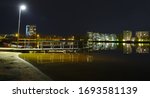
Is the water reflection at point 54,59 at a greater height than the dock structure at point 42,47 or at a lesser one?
lesser

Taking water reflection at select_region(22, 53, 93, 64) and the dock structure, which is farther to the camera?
the dock structure

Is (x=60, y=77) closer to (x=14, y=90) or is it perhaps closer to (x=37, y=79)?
(x=37, y=79)

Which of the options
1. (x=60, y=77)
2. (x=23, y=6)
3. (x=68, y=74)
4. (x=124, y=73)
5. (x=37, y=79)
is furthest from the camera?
(x=23, y=6)

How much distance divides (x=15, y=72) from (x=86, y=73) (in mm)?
3310

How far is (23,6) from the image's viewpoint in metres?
37.2

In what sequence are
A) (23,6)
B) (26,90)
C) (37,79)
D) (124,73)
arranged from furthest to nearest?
(23,6)
(124,73)
(37,79)
(26,90)

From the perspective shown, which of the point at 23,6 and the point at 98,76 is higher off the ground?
the point at 23,6

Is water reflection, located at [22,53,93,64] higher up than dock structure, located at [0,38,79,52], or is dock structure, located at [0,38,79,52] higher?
dock structure, located at [0,38,79,52]

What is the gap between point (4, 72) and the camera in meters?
14.8

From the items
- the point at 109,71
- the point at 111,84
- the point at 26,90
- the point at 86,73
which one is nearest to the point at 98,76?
the point at 86,73

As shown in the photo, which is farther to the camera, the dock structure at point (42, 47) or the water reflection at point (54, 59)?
the dock structure at point (42, 47)

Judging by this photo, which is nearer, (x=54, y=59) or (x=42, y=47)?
(x=54, y=59)

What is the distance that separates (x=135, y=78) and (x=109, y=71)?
2095 millimetres

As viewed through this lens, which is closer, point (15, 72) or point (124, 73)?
point (15, 72)
